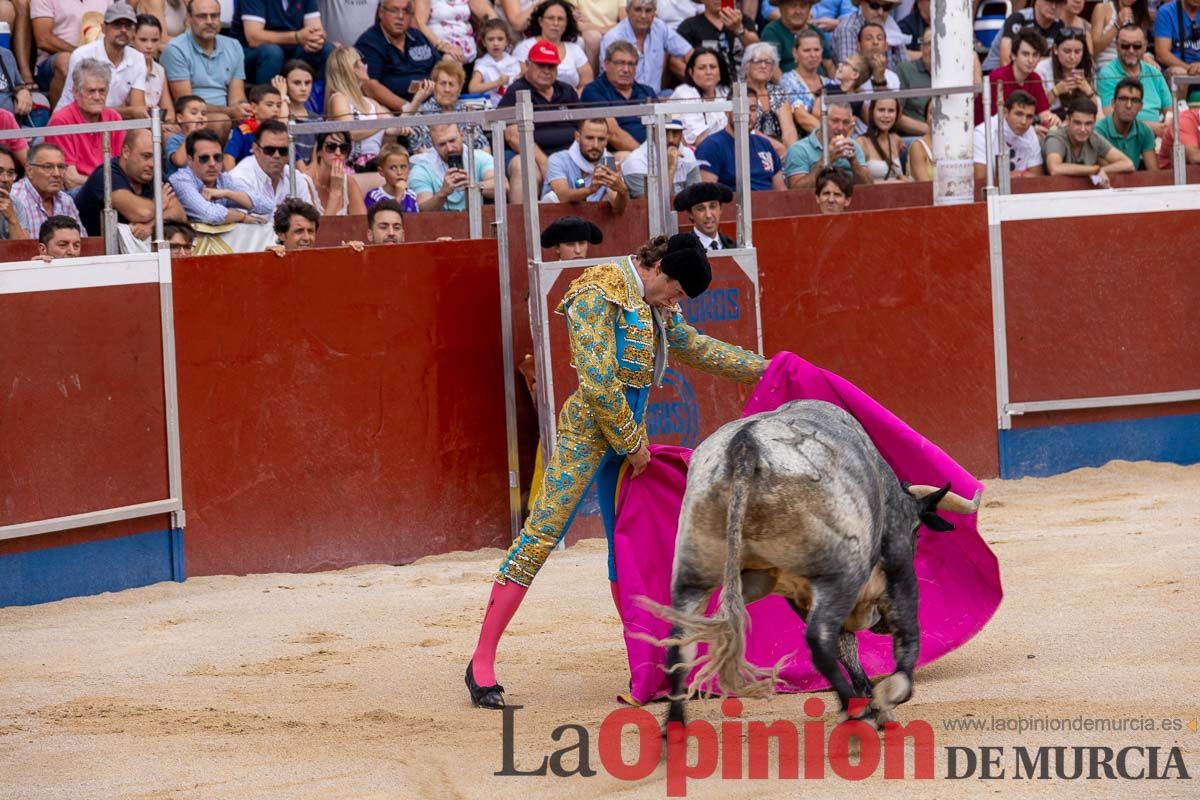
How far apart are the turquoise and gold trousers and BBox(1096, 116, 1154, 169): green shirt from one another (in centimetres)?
573

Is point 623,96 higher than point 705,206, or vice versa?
point 623,96

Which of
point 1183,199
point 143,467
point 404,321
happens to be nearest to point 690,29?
point 1183,199

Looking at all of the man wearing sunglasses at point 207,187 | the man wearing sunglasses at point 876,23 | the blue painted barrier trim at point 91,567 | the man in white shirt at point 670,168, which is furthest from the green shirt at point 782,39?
the blue painted barrier trim at point 91,567

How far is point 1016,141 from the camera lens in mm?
9531

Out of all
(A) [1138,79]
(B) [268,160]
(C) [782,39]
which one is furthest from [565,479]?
(C) [782,39]

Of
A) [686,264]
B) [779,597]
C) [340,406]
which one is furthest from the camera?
[340,406]

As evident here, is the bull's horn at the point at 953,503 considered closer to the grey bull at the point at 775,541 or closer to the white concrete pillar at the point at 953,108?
the grey bull at the point at 775,541

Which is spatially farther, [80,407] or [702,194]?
[702,194]

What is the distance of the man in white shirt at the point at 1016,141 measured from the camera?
934 centimetres

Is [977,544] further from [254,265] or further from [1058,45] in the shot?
[1058,45]

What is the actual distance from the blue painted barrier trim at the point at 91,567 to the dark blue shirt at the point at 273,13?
144 inches

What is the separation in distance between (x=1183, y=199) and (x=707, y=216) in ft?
9.30

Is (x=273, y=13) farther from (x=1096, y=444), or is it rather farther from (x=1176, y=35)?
(x=1176, y=35)

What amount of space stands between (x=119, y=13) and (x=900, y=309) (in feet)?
13.4
